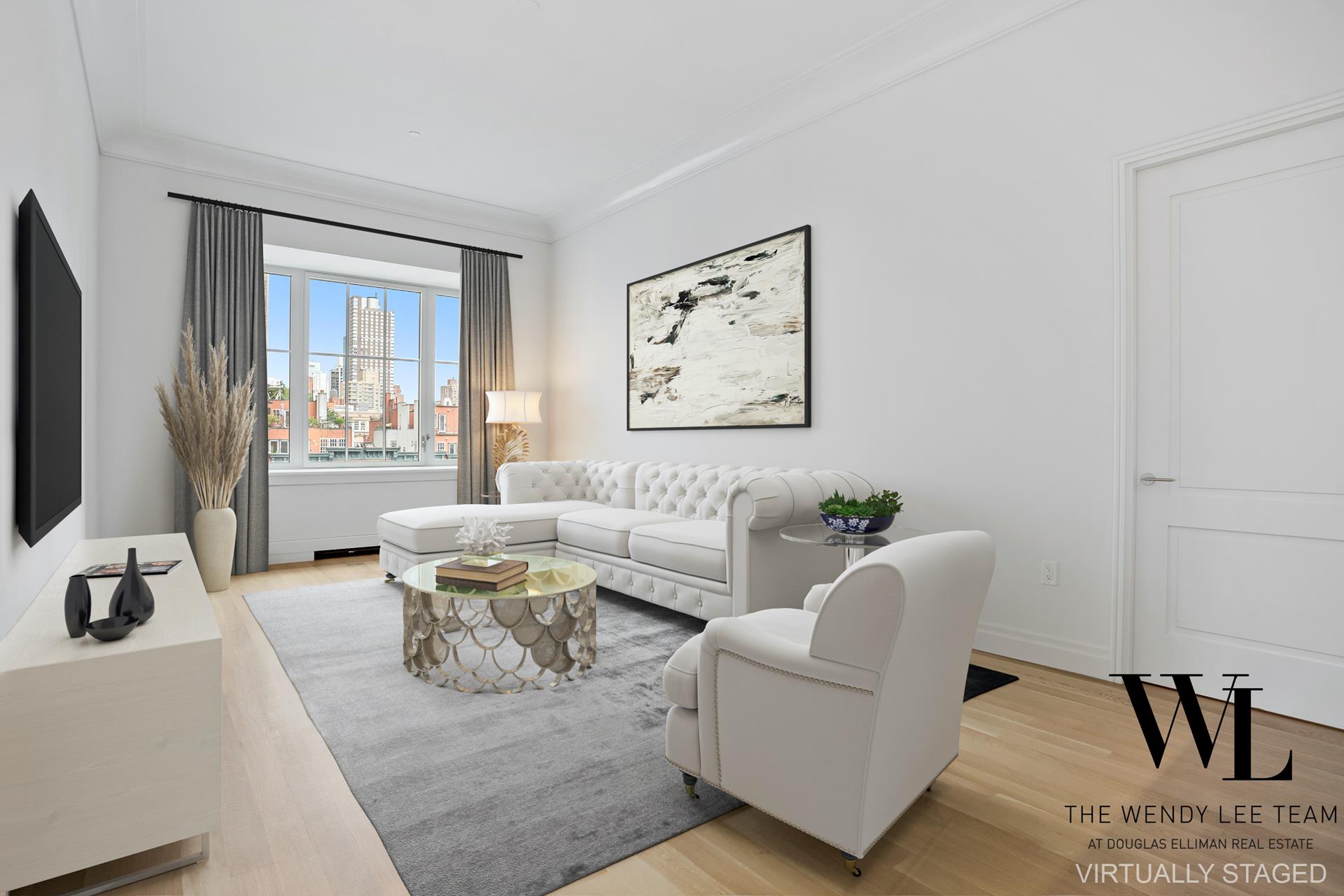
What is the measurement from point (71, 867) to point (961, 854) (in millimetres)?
1948

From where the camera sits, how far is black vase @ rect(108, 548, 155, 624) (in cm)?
167

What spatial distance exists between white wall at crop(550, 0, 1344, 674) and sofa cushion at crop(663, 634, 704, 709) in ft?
6.44

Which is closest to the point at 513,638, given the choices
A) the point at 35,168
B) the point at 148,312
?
the point at 35,168

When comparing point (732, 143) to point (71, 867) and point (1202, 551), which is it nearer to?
point (1202, 551)

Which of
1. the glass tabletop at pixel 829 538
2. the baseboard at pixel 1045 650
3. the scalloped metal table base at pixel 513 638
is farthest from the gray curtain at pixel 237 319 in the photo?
the baseboard at pixel 1045 650

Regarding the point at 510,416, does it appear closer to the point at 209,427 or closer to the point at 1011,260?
the point at 209,427

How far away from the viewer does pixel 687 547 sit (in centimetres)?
355

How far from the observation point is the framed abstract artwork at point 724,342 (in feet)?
13.7

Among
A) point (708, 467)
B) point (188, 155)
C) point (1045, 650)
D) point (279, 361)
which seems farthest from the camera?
point (279, 361)

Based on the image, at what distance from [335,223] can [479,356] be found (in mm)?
1509

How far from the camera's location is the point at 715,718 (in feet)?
5.85

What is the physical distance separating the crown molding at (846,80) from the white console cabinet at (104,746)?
12.1 ft

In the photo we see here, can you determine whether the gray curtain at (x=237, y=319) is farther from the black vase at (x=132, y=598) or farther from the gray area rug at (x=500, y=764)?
the black vase at (x=132, y=598)

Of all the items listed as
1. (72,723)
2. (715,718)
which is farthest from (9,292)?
(715,718)
